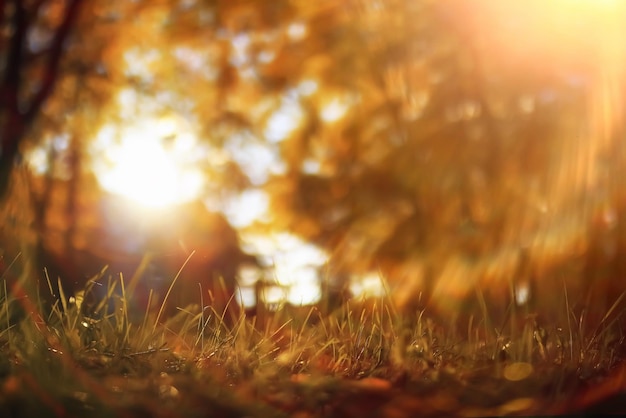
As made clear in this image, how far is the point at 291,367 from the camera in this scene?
2355 mm

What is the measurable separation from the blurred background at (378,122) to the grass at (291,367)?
652 millimetres

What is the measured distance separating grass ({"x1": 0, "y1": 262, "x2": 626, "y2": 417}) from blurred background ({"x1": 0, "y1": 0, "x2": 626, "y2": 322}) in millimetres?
652

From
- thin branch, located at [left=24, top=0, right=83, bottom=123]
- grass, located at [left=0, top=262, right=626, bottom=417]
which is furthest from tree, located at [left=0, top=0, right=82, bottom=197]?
grass, located at [left=0, top=262, right=626, bottom=417]

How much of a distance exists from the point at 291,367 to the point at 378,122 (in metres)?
5.57

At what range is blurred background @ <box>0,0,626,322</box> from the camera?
5715mm

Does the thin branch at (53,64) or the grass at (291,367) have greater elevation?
the thin branch at (53,64)

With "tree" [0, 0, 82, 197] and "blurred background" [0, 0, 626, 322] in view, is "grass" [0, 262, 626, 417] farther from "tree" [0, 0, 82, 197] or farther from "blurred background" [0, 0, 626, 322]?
"tree" [0, 0, 82, 197]

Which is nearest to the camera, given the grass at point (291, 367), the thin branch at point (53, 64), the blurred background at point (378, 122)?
the grass at point (291, 367)

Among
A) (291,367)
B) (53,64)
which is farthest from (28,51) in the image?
(291,367)

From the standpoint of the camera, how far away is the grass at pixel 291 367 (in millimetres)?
1720

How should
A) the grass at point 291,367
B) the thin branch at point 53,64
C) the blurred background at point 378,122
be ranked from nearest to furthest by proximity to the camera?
the grass at point 291,367, the blurred background at point 378,122, the thin branch at point 53,64

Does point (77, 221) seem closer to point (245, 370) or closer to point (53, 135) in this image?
point (53, 135)

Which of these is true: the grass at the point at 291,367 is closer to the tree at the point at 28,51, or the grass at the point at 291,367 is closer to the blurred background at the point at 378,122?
the blurred background at the point at 378,122

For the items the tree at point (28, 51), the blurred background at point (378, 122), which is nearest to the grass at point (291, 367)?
the blurred background at point (378, 122)
